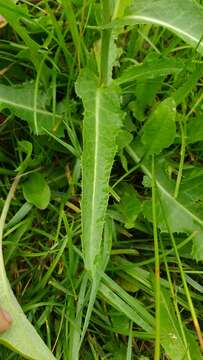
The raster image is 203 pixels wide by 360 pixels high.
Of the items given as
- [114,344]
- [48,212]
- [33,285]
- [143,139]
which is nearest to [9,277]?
[33,285]

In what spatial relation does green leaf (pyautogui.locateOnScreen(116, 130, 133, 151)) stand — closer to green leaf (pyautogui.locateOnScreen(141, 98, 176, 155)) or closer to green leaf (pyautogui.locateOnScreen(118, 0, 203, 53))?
green leaf (pyautogui.locateOnScreen(141, 98, 176, 155))

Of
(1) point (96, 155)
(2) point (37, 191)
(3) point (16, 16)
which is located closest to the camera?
(1) point (96, 155)

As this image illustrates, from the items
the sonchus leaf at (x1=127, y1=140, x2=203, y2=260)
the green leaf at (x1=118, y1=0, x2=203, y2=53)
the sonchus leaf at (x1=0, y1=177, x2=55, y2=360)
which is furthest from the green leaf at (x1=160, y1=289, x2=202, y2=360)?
the green leaf at (x1=118, y1=0, x2=203, y2=53)

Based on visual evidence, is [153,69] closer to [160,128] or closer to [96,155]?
[160,128]

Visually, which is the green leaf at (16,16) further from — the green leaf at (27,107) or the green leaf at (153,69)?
the green leaf at (153,69)

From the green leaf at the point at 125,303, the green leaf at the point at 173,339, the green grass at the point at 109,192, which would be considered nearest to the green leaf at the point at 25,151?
the green grass at the point at 109,192

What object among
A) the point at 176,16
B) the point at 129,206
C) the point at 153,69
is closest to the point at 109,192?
the point at 129,206
